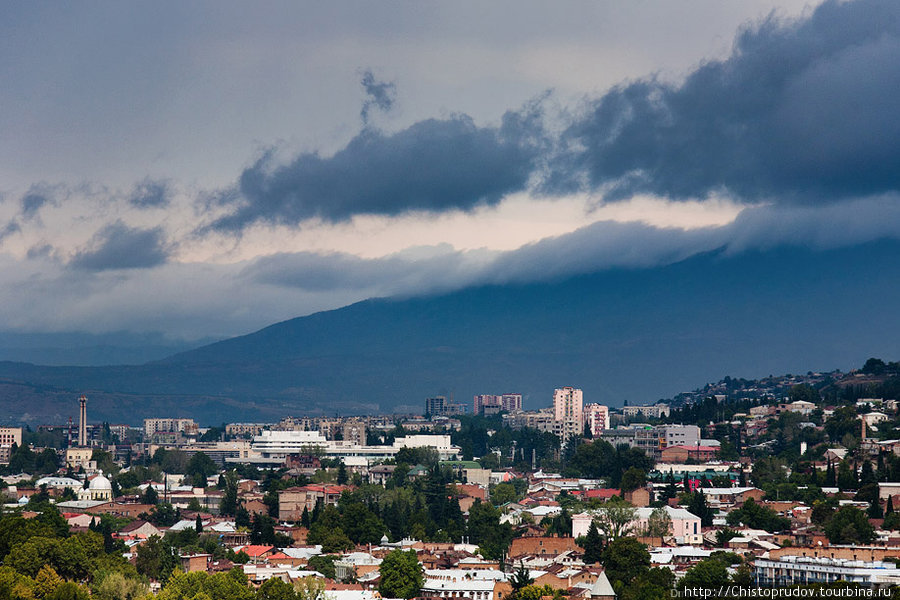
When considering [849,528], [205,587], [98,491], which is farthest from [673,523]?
[98,491]

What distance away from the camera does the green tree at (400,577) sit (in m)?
79.2

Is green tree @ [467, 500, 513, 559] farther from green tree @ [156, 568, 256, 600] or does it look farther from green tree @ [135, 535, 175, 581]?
green tree @ [156, 568, 256, 600]

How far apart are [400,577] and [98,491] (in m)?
62.8

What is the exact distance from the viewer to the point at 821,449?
130250 mm

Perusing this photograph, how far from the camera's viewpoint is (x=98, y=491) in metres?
138

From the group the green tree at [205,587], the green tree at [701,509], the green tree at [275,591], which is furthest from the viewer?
the green tree at [701,509]

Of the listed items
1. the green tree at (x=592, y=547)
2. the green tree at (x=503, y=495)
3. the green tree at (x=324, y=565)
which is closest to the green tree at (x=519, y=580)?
the green tree at (x=592, y=547)

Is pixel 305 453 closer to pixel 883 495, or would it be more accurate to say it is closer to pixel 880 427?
→ pixel 880 427

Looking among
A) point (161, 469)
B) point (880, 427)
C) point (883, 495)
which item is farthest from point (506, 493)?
point (161, 469)

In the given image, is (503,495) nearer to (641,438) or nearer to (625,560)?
(641,438)

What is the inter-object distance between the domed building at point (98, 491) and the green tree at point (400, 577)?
57.6 m

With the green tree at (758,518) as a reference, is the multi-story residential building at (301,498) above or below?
above

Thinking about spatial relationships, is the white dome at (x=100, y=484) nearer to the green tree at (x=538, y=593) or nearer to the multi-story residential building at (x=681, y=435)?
A: the multi-story residential building at (x=681, y=435)

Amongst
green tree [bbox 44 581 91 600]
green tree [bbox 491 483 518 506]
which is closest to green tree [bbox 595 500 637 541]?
green tree [bbox 491 483 518 506]
